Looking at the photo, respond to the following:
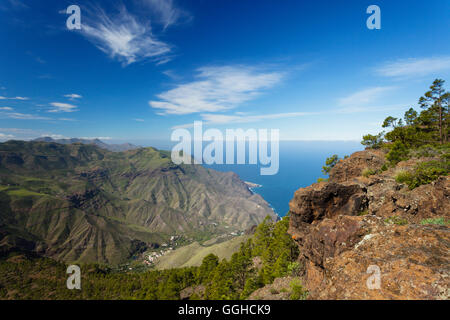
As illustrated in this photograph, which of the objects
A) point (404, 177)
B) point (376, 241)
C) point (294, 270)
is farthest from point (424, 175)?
point (294, 270)

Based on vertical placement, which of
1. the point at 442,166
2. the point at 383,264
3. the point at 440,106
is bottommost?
the point at 383,264

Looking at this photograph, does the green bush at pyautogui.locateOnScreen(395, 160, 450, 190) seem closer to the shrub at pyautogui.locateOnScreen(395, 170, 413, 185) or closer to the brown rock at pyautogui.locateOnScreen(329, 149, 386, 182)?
the shrub at pyautogui.locateOnScreen(395, 170, 413, 185)

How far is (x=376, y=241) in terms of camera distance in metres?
9.25

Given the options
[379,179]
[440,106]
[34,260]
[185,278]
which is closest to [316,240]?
[379,179]

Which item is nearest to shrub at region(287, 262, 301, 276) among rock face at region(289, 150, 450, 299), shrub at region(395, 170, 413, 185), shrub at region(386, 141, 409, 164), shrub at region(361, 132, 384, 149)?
rock face at region(289, 150, 450, 299)

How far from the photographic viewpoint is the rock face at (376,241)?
649cm

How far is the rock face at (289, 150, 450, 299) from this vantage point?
649cm

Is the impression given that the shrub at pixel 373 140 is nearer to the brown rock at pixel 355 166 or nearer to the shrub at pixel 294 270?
the brown rock at pixel 355 166

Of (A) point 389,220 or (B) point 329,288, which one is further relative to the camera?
(A) point 389,220
